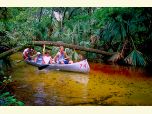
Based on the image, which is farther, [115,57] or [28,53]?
[115,57]

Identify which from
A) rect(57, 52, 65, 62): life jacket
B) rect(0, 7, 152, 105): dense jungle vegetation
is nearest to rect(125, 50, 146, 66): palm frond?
rect(0, 7, 152, 105): dense jungle vegetation

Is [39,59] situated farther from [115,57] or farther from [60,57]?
[115,57]

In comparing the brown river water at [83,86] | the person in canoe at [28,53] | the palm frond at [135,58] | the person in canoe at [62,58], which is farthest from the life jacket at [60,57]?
the palm frond at [135,58]

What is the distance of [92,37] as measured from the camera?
5.48 meters

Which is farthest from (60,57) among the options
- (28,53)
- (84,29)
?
(84,29)

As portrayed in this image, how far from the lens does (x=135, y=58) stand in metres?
6.30

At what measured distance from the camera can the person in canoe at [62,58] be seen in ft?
19.9

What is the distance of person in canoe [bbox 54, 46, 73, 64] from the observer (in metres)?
6.06

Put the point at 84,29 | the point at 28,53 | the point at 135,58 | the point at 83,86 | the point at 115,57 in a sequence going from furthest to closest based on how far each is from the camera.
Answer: the point at 115,57 < the point at 135,58 < the point at 28,53 < the point at 83,86 < the point at 84,29

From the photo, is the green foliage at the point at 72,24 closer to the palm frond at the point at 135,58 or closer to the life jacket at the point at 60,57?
the life jacket at the point at 60,57

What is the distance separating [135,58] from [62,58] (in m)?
1.22
